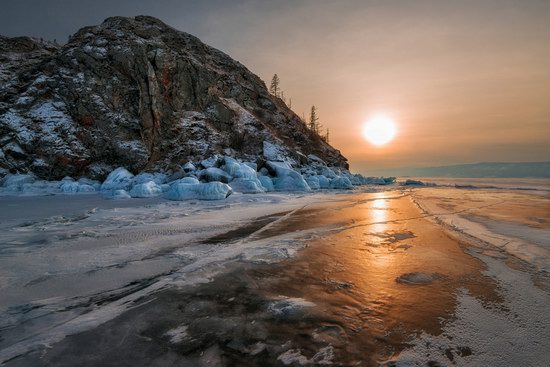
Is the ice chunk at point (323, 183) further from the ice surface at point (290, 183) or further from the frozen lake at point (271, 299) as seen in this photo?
the frozen lake at point (271, 299)

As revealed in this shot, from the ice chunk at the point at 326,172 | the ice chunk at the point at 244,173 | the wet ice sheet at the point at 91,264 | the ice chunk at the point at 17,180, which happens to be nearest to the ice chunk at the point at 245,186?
the ice chunk at the point at 244,173

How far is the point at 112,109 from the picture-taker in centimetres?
2672

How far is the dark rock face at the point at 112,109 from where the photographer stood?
2350 cm

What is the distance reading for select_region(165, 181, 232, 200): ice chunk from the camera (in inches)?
535

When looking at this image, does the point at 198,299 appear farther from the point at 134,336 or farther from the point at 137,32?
the point at 137,32

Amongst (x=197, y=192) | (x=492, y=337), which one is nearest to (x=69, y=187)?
(x=197, y=192)

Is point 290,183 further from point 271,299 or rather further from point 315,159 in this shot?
point 271,299

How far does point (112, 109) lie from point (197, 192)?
19164mm

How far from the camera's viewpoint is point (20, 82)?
26891 mm

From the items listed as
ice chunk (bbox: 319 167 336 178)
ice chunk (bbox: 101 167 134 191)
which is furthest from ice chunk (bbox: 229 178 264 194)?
ice chunk (bbox: 319 167 336 178)

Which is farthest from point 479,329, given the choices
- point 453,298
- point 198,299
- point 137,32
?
point 137,32

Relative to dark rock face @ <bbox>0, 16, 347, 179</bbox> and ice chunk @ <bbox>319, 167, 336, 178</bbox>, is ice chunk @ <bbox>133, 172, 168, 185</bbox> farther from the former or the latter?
ice chunk @ <bbox>319, 167, 336, 178</bbox>

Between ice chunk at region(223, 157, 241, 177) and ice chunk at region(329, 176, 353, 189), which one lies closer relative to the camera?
ice chunk at region(223, 157, 241, 177)

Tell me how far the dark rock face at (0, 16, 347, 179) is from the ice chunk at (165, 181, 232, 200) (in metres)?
14.0
